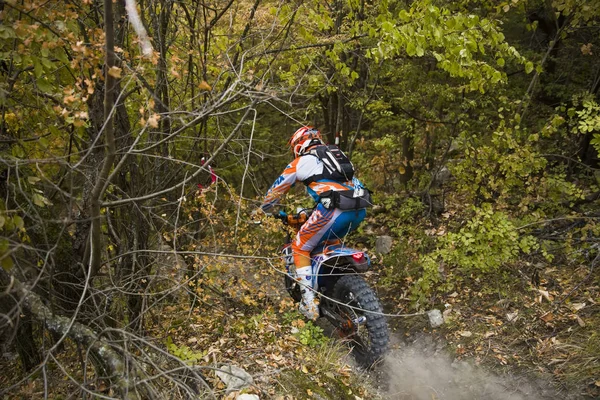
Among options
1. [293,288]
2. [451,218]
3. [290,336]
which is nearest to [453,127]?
[451,218]

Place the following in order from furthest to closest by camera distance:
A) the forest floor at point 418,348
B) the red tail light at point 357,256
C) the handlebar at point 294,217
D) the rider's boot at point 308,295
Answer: the handlebar at point 294,217
the rider's boot at point 308,295
the red tail light at point 357,256
the forest floor at point 418,348

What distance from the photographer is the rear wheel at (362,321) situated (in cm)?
514

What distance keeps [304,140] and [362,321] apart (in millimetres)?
2258

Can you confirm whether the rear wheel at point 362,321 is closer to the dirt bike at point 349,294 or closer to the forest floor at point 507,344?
the dirt bike at point 349,294

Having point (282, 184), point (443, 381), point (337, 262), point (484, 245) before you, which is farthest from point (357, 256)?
point (484, 245)

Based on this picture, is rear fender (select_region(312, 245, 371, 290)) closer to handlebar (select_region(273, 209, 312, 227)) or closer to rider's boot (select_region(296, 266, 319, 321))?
rider's boot (select_region(296, 266, 319, 321))

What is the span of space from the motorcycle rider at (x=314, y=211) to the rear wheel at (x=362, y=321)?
382mm

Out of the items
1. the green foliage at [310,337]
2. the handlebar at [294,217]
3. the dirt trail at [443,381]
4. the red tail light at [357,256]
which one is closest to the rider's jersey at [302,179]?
the handlebar at [294,217]

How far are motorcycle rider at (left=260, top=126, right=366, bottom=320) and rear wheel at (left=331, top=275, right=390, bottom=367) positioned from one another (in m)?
0.38

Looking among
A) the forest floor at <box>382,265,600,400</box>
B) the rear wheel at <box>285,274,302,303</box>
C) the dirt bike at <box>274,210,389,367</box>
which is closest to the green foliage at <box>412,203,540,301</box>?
the forest floor at <box>382,265,600,400</box>

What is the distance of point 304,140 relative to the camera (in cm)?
569

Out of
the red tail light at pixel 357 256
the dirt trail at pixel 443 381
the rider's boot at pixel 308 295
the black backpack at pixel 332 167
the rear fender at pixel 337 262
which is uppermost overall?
the black backpack at pixel 332 167

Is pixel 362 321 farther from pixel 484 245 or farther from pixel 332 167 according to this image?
pixel 484 245

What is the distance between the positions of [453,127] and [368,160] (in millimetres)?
1989
